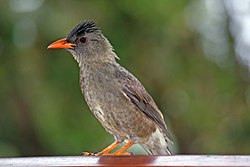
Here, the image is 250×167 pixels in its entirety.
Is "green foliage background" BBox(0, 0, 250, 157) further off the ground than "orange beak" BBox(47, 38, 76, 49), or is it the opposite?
"orange beak" BBox(47, 38, 76, 49)

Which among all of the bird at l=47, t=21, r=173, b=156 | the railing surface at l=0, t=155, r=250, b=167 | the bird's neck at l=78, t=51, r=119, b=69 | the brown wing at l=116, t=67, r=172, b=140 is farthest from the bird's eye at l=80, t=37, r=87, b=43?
the railing surface at l=0, t=155, r=250, b=167

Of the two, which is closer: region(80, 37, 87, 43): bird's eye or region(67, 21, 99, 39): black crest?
region(67, 21, 99, 39): black crest

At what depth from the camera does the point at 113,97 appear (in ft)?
19.7

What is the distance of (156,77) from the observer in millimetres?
8781

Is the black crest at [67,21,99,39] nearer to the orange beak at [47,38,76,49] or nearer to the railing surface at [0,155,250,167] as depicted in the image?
the orange beak at [47,38,76,49]

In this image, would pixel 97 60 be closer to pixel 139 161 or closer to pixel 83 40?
pixel 83 40

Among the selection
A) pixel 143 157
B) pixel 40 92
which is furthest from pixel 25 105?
pixel 143 157

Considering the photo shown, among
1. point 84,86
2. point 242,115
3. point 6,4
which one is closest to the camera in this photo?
point 84,86

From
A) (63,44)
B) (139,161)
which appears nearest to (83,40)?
(63,44)

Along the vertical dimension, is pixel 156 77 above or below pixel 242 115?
above

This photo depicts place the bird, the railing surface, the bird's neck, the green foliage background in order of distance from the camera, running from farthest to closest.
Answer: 1. the green foliage background
2. the bird's neck
3. the bird
4. the railing surface

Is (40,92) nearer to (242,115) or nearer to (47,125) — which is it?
(47,125)

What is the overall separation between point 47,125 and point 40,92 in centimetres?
39

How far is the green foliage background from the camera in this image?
26.8 feet
